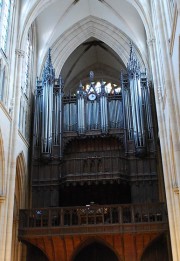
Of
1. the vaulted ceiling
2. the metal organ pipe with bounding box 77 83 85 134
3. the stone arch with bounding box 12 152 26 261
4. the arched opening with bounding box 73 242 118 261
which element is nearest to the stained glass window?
the vaulted ceiling

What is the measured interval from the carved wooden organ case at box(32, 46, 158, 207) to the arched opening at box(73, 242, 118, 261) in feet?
7.85

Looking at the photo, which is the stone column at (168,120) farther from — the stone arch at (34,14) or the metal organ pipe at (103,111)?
the metal organ pipe at (103,111)

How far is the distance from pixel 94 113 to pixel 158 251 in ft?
24.2

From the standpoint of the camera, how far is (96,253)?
17.2 meters

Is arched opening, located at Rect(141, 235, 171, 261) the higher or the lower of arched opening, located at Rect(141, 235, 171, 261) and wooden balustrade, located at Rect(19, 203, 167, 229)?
the lower

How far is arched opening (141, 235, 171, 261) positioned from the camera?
16.4 meters

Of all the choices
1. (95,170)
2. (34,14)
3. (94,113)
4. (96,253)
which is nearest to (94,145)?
(94,113)

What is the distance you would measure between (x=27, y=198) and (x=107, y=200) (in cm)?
410

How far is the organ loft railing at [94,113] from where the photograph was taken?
1780 centimetres

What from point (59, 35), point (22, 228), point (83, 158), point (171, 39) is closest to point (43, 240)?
point (22, 228)

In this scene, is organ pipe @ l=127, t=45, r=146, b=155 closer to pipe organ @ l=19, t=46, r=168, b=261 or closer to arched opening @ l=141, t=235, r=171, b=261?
pipe organ @ l=19, t=46, r=168, b=261

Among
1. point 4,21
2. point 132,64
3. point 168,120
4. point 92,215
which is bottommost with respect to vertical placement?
point 92,215

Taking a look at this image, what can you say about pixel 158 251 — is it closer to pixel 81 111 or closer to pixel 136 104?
pixel 136 104

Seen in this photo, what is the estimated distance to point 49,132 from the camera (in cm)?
1798
